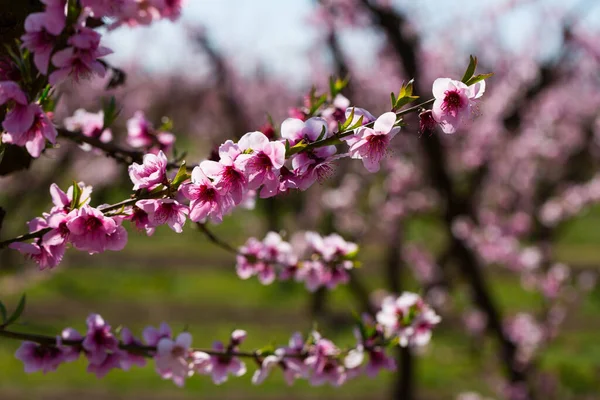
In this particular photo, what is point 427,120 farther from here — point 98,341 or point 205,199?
point 98,341

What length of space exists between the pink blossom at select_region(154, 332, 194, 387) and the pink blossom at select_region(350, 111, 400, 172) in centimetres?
79

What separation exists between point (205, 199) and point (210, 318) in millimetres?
8391

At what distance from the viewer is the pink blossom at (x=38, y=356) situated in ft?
5.71

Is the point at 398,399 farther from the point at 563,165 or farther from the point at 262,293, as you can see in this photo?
the point at 563,165

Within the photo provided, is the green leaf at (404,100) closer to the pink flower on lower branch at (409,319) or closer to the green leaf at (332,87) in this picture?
the green leaf at (332,87)

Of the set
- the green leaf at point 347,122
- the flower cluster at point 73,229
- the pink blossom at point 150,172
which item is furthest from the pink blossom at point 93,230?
the green leaf at point 347,122

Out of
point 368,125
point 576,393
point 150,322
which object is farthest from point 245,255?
point 150,322

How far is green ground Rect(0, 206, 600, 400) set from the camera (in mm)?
6742

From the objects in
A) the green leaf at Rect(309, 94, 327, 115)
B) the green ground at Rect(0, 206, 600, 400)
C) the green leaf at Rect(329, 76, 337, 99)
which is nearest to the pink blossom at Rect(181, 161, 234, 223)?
the green leaf at Rect(309, 94, 327, 115)

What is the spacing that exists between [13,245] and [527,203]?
9.50 metres

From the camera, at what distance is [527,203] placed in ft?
32.8

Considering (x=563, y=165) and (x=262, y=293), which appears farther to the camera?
(x=563, y=165)

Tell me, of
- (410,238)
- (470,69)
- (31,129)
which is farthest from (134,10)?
(410,238)

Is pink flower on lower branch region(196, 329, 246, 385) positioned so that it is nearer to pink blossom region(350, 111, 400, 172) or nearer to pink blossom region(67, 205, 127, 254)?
pink blossom region(67, 205, 127, 254)
